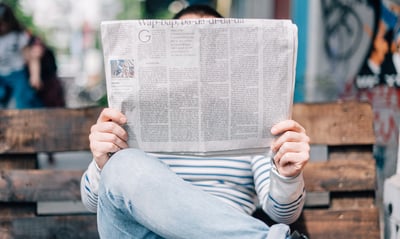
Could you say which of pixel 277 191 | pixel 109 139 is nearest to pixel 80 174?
pixel 109 139

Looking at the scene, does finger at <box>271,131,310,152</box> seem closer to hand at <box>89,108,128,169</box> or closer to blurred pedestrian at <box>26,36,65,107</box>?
hand at <box>89,108,128,169</box>

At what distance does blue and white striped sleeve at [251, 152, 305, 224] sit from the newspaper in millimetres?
131

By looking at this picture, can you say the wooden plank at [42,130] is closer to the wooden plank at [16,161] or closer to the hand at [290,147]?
the wooden plank at [16,161]

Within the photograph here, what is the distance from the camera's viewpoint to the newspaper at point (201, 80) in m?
1.61

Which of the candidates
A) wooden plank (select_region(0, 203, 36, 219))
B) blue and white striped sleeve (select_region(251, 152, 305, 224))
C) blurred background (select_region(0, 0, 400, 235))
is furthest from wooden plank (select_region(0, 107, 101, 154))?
blurred background (select_region(0, 0, 400, 235))

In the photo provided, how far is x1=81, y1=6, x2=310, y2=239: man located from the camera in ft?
5.01

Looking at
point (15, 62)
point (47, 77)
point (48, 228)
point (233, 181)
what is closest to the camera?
point (233, 181)

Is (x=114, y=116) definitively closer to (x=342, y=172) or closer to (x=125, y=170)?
(x=125, y=170)

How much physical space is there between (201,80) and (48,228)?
885 mm

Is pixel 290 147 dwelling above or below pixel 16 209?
above

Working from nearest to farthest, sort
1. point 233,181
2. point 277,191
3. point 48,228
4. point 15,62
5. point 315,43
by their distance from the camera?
point 277,191, point 233,181, point 48,228, point 315,43, point 15,62

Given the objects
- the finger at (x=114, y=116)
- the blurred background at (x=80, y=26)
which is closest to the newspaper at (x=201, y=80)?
the finger at (x=114, y=116)

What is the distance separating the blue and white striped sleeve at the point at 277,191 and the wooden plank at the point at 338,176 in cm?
30

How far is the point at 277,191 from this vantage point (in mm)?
1719
